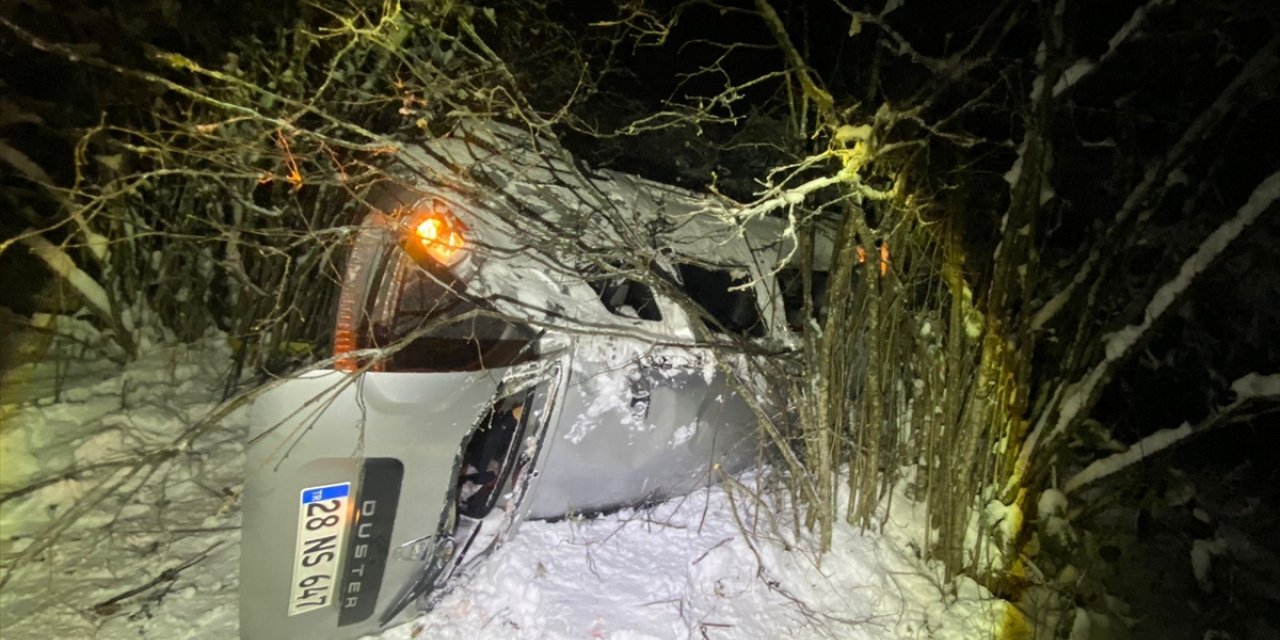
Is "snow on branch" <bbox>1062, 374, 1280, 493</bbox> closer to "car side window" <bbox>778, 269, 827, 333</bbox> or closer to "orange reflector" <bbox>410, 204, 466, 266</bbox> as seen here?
"car side window" <bbox>778, 269, 827, 333</bbox>

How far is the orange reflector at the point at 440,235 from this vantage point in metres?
2.70

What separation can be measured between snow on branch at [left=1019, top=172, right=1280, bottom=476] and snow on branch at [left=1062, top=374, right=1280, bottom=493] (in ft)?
1.20

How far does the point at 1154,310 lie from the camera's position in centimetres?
327

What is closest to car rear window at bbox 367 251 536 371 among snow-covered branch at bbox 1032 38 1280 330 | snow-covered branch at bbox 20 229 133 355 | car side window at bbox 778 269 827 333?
car side window at bbox 778 269 827 333

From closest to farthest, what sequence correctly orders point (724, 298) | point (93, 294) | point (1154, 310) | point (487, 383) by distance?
1. point (487, 383)
2. point (1154, 310)
3. point (724, 298)
4. point (93, 294)

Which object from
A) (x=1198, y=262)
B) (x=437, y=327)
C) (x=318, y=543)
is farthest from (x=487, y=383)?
(x=1198, y=262)

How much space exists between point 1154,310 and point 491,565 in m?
3.42

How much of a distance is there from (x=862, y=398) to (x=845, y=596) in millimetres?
1061

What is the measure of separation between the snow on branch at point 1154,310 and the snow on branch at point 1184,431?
37 cm

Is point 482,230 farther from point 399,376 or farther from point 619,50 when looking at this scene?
point 619,50

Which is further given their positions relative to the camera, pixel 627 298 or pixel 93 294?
pixel 93 294

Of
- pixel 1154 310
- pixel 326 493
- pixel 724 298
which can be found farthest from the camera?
pixel 724 298

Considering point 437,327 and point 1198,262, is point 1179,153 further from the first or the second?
point 437,327

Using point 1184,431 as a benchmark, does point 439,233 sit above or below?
above
